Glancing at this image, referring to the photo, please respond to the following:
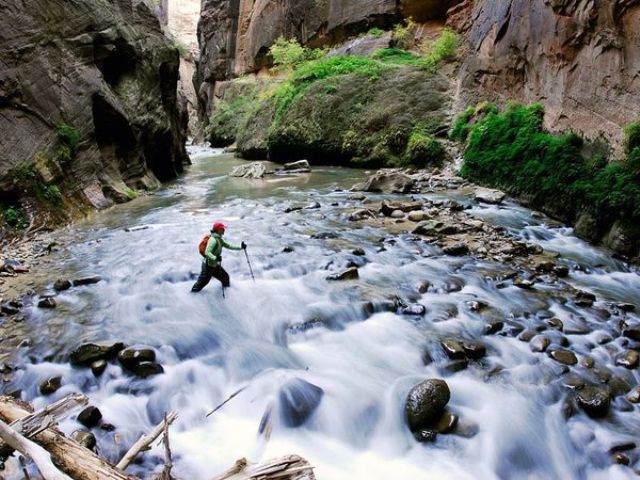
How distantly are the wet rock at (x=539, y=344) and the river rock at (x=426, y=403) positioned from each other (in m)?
1.28

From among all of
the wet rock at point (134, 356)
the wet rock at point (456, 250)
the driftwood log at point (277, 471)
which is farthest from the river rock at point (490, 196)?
the driftwood log at point (277, 471)

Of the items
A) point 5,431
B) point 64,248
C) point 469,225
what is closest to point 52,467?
point 5,431

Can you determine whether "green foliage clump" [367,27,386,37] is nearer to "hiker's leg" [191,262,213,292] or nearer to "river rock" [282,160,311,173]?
"river rock" [282,160,311,173]

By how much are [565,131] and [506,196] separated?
6.30ft

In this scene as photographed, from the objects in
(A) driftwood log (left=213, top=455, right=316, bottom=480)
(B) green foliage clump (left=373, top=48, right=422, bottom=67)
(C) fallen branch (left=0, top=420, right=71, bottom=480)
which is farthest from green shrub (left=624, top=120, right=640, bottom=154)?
(B) green foliage clump (left=373, top=48, right=422, bottom=67)

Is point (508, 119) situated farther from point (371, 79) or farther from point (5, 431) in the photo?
point (5, 431)

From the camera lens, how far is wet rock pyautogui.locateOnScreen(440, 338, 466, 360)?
441cm

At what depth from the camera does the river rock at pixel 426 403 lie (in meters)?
3.64

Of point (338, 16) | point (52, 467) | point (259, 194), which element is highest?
point (338, 16)

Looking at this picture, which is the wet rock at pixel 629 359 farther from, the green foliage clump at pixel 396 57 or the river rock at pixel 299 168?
the green foliage clump at pixel 396 57

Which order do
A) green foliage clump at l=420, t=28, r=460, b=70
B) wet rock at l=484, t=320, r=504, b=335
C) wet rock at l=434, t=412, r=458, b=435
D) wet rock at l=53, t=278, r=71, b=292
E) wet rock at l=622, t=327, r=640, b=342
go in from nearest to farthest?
wet rock at l=434, t=412, r=458, b=435 → wet rock at l=622, t=327, r=640, b=342 → wet rock at l=484, t=320, r=504, b=335 → wet rock at l=53, t=278, r=71, b=292 → green foliage clump at l=420, t=28, r=460, b=70

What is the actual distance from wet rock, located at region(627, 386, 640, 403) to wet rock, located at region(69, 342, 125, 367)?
4.76 meters

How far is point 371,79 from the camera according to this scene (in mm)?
18000

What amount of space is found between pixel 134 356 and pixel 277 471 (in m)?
2.54
